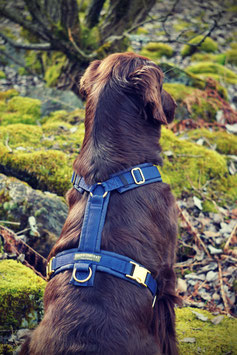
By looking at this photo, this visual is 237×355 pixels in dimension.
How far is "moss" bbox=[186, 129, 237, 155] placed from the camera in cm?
476

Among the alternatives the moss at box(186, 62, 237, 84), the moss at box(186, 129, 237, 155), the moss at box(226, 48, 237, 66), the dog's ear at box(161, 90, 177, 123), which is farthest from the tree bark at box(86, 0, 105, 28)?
the dog's ear at box(161, 90, 177, 123)

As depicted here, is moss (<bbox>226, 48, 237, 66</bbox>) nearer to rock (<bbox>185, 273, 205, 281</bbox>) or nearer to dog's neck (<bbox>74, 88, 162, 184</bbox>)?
rock (<bbox>185, 273, 205, 281</bbox>)

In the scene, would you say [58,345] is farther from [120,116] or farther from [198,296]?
[198,296]

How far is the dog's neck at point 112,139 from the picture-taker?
85.7 inches

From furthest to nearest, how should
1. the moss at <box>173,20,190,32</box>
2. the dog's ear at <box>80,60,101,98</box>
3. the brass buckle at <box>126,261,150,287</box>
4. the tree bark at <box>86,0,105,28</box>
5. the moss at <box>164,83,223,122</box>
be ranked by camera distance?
the moss at <box>173,20,190,32</box> → the tree bark at <box>86,0,105,28</box> → the moss at <box>164,83,223,122</box> → the dog's ear at <box>80,60,101,98</box> → the brass buckle at <box>126,261,150,287</box>

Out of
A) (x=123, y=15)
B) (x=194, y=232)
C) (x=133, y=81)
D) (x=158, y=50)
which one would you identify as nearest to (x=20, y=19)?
(x=123, y=15)

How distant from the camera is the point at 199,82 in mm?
5777

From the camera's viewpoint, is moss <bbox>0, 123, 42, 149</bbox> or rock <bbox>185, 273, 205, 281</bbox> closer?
rock <bbox>185, 273, 205, 281</bbox>

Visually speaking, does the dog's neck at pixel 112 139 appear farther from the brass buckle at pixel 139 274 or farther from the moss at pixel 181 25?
the moss at pixel 181 25

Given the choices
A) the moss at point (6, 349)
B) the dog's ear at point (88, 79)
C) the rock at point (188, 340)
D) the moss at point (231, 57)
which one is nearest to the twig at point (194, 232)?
the rock at point (188, 340)

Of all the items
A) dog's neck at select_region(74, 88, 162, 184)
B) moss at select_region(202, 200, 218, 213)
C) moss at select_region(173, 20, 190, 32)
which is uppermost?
moss at select_region(173, 20, 190, 32)

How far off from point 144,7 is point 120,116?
4.06 m

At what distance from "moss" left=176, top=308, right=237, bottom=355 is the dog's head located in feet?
5.63

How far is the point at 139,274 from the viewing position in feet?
6.26
